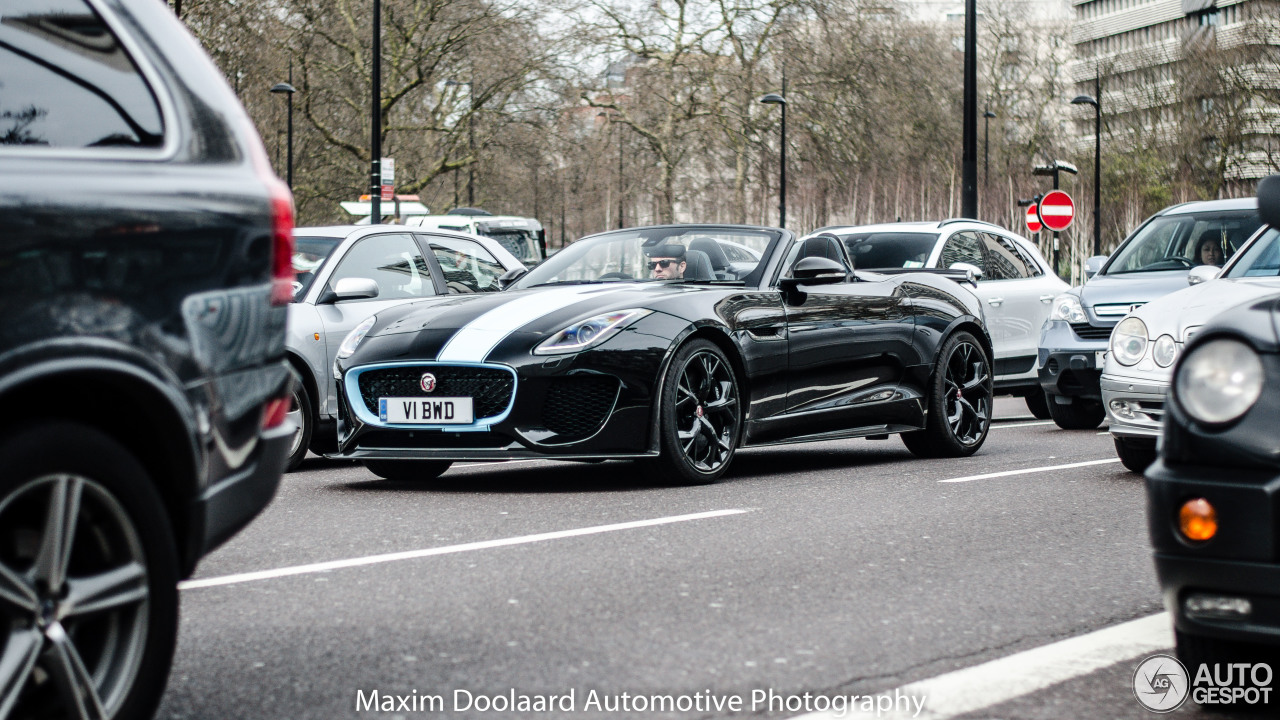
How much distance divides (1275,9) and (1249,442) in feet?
163

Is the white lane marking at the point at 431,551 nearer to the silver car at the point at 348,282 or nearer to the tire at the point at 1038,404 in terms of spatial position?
the silver car at the point at 348,282

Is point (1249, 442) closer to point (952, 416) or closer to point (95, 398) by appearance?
point (95, 398)

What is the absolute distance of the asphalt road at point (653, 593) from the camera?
4016mm

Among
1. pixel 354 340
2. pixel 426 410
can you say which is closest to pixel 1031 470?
pixel 426 410

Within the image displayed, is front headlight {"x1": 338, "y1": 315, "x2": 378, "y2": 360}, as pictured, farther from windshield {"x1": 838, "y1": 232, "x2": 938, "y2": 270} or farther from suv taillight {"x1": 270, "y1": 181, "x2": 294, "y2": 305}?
windshield {"x1": 838, "y1": 232, "x2": 938, "y2": 270}

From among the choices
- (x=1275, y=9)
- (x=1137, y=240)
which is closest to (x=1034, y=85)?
(x=1275, y=9)

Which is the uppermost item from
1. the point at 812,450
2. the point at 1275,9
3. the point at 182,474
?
the point at 1275,9

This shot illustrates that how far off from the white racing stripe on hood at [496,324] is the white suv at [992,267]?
5.98 metres

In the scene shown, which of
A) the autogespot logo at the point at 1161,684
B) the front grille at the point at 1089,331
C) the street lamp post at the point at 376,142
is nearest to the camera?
the autogespot logo at the point at 1161,684

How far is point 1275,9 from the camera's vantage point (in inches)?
1919

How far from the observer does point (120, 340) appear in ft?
10.4

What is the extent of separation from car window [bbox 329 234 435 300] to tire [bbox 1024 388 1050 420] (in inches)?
253

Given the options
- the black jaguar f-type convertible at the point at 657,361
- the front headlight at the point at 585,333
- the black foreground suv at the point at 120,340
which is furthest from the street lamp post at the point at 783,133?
the black foreground suv at the point at 120,340

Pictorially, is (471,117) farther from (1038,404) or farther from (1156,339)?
(1156,339)
